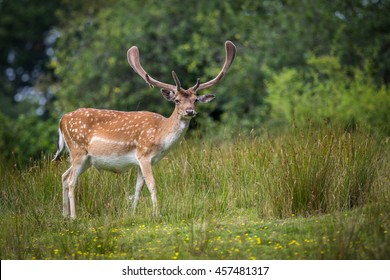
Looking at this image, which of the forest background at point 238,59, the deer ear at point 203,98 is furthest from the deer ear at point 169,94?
the forest background at point 238,59

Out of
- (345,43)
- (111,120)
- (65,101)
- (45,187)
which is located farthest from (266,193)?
(65,101)

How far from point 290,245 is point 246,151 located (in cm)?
273

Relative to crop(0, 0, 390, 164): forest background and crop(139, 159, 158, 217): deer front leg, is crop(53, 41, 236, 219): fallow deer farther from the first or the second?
crop(0, 0, 390, 164): forest background

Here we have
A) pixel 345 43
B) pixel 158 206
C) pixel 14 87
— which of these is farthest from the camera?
pixel 14 87

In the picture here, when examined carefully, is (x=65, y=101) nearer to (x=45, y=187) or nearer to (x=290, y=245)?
(x=45, y=187)

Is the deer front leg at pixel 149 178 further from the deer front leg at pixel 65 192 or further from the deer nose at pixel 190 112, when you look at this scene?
the deer front leg at pixel 65 192

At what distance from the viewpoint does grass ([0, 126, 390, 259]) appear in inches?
285

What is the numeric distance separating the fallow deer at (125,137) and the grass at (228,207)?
0.83 ft

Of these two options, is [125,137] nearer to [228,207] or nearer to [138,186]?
[138,186]

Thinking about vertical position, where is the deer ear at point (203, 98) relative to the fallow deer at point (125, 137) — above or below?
above

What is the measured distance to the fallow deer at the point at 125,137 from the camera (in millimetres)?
8992

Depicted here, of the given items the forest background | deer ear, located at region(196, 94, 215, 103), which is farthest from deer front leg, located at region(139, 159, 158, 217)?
the forest background

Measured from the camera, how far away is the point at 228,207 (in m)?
8.91

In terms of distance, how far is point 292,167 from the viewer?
8312 mm
